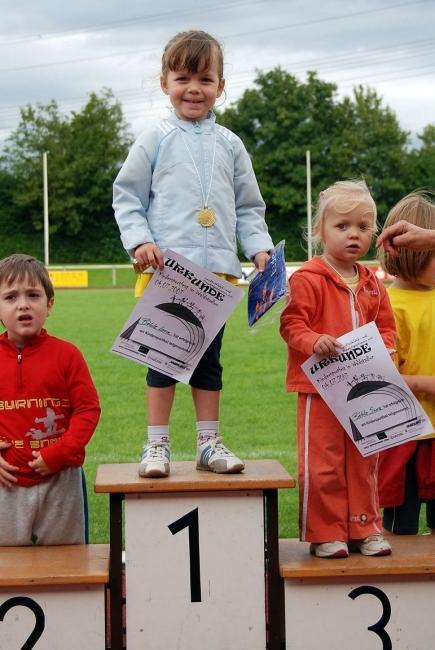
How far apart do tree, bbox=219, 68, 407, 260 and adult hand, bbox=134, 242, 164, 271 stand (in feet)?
126

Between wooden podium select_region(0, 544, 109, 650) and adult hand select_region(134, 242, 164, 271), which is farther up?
adult hand select_region(134, 242, 164, 271)

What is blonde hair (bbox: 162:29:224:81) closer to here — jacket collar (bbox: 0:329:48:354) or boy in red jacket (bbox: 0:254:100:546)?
boy in red jacket (bbox: 0:254:100:546)

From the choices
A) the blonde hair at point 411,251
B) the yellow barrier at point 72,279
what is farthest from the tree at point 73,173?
the blonde hair at point 411,251

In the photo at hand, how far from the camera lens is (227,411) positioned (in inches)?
316

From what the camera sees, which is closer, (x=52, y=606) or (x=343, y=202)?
(x=52, y=606)

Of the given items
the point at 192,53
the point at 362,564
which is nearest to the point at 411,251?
the point at 192,53

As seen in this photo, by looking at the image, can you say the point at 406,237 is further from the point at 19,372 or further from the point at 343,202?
the point at 19,372

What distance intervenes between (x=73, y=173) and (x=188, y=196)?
142 feet

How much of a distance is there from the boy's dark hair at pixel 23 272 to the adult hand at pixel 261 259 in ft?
2.37

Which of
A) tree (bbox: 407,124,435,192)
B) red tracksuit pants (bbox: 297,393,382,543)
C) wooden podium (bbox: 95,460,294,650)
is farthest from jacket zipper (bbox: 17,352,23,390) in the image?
tree (bbox: 407,124,435,192)

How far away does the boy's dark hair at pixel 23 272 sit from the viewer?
3.44m

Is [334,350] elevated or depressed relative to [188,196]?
depressed

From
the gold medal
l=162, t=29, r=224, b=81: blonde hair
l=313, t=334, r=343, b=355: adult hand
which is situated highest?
l=162, t=29, r=224, b=81: blonde hair

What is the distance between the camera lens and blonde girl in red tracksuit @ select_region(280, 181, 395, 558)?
10.7ft
